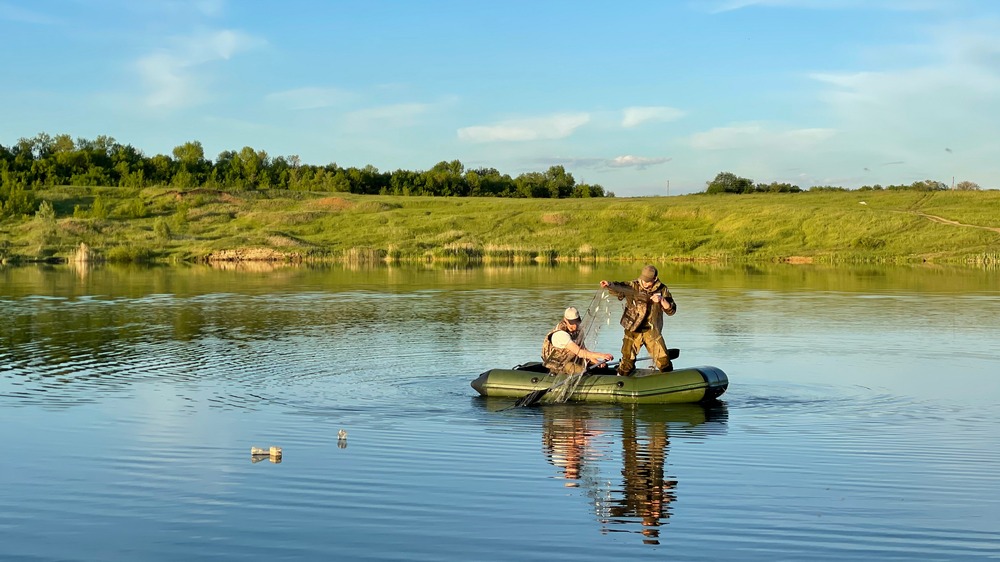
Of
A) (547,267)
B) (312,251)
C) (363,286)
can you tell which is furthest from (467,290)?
(312,251)

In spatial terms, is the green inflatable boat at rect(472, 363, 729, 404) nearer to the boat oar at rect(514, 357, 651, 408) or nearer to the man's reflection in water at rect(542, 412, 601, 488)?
the boat oar at rect(514, 357, 651, 408)

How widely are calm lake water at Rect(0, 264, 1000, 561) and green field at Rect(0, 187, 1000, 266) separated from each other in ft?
225

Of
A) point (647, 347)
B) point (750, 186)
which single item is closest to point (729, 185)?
point (750, 186)

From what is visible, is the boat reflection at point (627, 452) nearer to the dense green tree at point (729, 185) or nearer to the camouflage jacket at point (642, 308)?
the camouflage jacket at point (642, 308)

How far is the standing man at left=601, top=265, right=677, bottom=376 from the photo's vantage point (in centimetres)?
2258

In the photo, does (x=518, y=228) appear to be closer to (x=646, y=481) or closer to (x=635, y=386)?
(x=635, y=386)

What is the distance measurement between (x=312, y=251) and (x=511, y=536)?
333 ft

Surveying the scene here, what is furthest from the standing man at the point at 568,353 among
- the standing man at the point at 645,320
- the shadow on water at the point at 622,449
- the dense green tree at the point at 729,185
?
the dense green tree at the point at 729,185

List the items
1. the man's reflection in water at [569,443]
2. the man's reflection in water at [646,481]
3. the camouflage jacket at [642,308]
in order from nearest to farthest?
1. the man's reflection in water at [646,481]
2. the man's reflection in water at [569,443]
3. the camouflage jacket at [642,308]

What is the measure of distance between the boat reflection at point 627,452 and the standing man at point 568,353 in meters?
0.88

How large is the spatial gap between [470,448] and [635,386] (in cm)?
513

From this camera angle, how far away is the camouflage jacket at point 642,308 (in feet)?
73.8

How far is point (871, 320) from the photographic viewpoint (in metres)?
41.3

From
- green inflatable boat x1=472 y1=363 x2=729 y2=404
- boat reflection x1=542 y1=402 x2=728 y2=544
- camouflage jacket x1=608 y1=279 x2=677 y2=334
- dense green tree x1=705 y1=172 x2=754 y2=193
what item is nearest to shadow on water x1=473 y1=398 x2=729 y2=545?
boat reflection x1=542 y1=402 x2=728 y2=544
